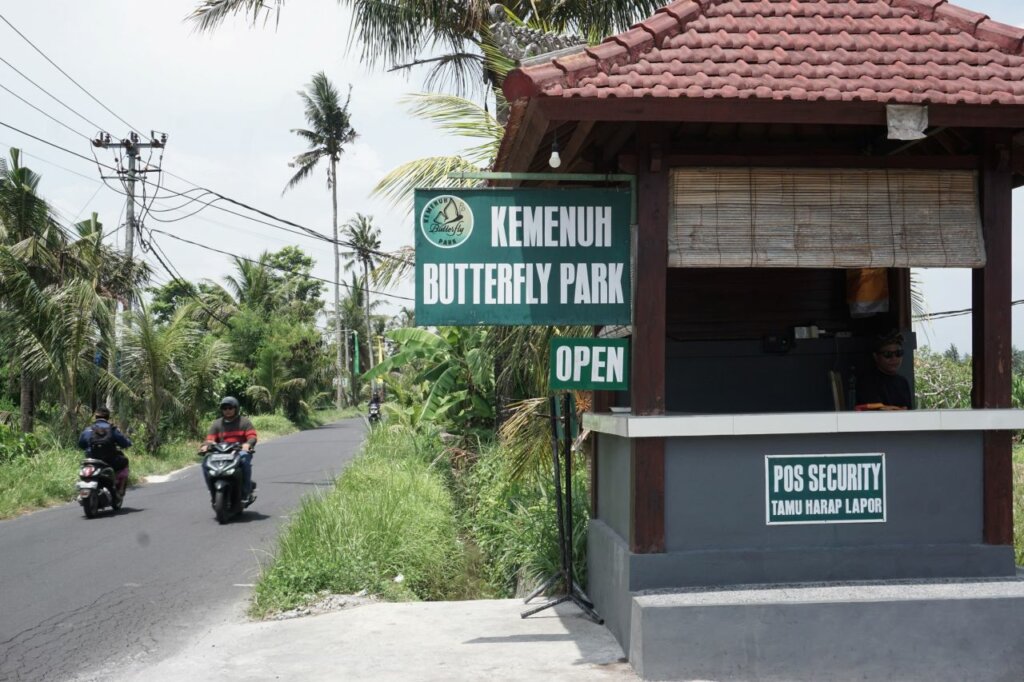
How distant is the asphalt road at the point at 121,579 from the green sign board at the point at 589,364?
9.25 feet

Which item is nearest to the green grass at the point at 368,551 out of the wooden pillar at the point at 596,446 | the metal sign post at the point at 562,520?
the metal sign post at the point at 562,520

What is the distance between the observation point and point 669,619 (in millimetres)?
5551

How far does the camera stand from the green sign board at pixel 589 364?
625 centimetres

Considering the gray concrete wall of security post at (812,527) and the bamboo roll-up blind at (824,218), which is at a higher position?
the bamboo roll-up blind at (824,218)

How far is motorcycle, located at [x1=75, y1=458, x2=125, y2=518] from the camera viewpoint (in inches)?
547

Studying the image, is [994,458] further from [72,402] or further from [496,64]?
[72,402]

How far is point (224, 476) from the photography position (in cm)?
1328

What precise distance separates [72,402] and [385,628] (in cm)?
1581

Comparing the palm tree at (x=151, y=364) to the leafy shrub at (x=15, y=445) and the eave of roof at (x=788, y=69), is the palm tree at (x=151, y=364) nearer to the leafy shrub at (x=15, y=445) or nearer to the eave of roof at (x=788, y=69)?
the leafy shrub at (x=15, y=445)

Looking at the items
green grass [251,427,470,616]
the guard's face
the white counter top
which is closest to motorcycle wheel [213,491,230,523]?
green grass [251,427,470,616]

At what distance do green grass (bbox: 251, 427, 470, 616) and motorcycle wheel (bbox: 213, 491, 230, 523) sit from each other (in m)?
2.53

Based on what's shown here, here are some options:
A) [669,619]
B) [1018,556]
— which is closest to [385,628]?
[669,619]

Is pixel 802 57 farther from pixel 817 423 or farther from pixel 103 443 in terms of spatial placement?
pixel 103 443

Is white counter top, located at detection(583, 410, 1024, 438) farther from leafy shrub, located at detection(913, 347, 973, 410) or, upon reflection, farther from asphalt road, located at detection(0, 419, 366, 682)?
leafy shrub, located at detection(913, 347, 973, 410)
